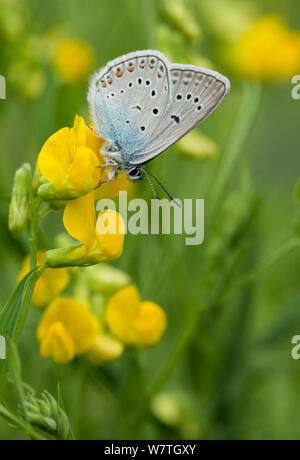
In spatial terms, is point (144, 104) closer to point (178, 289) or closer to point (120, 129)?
point (120, 129)

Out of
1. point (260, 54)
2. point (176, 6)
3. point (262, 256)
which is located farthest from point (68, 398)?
point (260, 54)

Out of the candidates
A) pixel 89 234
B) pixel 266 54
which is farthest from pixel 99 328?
pixel 266 54

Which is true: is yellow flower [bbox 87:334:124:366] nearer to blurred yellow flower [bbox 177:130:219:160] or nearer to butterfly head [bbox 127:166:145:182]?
butterfly head [bbox 127:166:145:182]

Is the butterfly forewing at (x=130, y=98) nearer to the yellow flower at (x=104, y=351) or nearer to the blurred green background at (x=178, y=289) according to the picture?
the blurred green background at (x=178, y=289)

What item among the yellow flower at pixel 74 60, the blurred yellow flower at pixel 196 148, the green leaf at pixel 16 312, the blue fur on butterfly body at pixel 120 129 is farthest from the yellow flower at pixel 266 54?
the green leaf at pixel 16 312

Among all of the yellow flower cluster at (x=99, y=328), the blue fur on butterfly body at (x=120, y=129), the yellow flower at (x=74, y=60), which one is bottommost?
the yellow flower cluster at (x=99, y=328)

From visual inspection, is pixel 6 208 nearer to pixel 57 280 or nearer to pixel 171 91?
pixel 57 280

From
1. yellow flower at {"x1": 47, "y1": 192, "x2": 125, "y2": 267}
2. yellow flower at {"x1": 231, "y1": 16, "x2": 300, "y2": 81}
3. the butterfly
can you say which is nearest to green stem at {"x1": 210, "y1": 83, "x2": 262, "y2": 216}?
the butterfly
